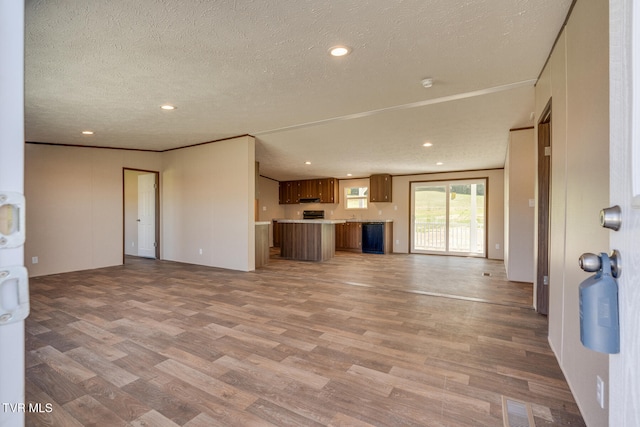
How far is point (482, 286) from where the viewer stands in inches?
179

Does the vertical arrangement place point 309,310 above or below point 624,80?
below

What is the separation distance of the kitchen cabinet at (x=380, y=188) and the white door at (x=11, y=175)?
8831 millimetres

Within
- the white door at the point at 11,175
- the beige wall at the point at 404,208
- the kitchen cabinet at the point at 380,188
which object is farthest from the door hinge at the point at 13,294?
the kitchen cabinet at the point at 380,188

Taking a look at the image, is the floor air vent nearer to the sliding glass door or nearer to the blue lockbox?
the blue lockbox

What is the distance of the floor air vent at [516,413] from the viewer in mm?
1604

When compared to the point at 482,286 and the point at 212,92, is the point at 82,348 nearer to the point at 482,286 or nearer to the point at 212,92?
the point at 212,92

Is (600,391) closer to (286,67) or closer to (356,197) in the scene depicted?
(286,67)

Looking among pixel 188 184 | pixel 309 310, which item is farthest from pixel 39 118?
pixel 309 310

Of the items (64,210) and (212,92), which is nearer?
(212,92)

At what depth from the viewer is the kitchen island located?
6879mm

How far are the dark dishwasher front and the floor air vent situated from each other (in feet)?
22.2

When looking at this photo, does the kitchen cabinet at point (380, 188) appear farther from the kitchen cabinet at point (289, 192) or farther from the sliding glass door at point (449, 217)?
the kitchen cabinet at point (289, 192)

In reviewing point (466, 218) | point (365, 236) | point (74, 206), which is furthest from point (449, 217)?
point (74, 206)

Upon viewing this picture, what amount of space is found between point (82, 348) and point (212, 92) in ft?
9.04
